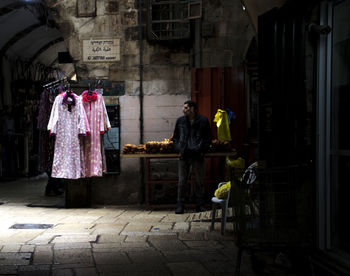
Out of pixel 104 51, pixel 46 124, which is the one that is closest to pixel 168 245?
pixel 46 124

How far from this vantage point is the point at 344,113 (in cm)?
409

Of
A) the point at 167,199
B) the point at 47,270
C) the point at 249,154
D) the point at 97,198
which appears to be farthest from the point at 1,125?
the point at 47,270

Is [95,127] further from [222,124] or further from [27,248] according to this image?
[27,248]

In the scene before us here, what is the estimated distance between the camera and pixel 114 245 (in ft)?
17.9

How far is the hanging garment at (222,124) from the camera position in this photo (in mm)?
8414

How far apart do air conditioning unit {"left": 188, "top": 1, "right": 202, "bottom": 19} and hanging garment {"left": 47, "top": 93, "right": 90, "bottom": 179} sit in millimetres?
2609

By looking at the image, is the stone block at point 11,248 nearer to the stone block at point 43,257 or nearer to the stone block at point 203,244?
the stone block at point 43,257

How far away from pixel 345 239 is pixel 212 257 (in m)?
1.37

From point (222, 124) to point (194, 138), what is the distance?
0.69 metres

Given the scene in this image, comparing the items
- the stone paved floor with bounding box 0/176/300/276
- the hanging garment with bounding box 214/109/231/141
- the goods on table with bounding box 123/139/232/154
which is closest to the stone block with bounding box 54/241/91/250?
the stone paved floor with bounding box 0/176/300/276

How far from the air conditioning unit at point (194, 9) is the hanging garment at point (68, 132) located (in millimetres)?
2609

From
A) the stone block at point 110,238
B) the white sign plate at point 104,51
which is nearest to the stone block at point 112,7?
the white sign plate at point 104,51

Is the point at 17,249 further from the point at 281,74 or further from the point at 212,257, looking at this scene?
the point at 281,74

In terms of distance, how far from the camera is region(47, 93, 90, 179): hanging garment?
8.68 meters
